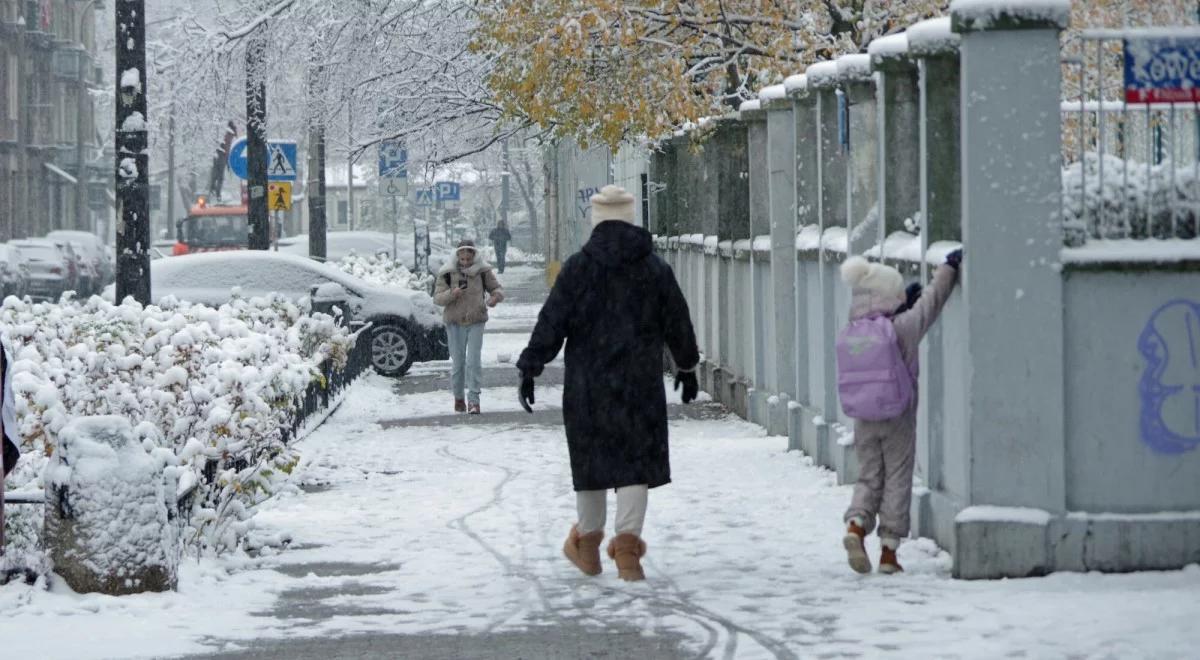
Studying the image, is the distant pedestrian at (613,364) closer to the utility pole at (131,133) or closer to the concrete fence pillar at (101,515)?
the concrete fence pillar at (101,515)

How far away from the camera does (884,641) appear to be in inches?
312

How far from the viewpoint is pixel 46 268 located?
157 feet

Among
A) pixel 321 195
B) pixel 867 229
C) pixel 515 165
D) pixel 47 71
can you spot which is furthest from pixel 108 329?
pixel 515 165

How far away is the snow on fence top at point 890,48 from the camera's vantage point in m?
10.7

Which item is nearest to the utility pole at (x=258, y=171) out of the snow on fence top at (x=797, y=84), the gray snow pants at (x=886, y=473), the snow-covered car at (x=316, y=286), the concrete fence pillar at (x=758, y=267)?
the snow-covered car at (x=316, y=286)

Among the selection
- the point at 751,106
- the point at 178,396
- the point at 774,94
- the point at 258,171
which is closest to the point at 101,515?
the point at 178,396

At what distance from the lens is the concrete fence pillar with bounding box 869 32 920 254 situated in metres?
11.0

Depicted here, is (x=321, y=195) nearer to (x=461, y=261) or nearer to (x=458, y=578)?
(x=461, y=261)

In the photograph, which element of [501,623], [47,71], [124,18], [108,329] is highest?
[47,71]

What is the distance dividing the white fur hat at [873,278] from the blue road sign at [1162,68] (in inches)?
49.2

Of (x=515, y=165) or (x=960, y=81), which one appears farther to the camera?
(x=515, y=165)

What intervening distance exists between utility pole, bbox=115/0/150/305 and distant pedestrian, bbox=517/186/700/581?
6055mm

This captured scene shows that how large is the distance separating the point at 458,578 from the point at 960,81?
123 inches

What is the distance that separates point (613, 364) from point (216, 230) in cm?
4785
